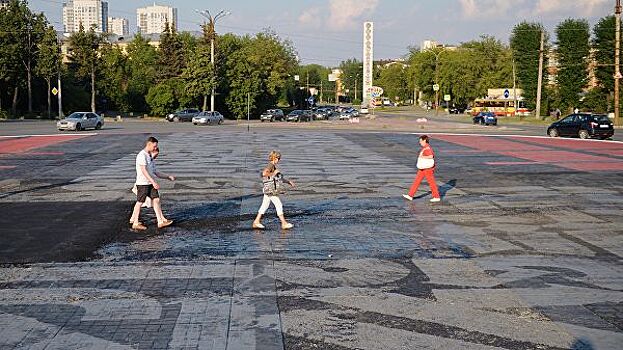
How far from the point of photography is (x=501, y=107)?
96.2 m

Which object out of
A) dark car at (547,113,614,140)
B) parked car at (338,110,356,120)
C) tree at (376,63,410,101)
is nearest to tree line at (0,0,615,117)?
parked car at (338,110,356,120)

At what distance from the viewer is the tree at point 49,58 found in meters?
74.3

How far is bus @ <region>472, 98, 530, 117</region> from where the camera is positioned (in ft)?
302

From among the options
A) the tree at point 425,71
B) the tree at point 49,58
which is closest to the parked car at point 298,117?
the tree at point 49,58

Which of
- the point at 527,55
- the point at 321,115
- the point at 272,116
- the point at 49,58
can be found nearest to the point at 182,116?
the point at 272,116

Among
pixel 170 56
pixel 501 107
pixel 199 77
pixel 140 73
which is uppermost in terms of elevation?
pixel 170 56

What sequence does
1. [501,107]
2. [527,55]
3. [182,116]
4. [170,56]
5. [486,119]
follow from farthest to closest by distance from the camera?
[501,107], [527,55], [170,56], [182,116], [486,119]

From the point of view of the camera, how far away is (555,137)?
40.4m

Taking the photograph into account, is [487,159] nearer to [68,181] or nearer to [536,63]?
[68,181]

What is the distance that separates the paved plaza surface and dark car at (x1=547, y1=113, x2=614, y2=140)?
20.0 m

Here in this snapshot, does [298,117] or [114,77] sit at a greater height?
[114,77]

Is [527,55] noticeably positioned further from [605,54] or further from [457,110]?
[457,110]

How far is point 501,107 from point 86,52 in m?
54.8

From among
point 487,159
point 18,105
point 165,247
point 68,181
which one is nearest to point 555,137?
point 487,159
